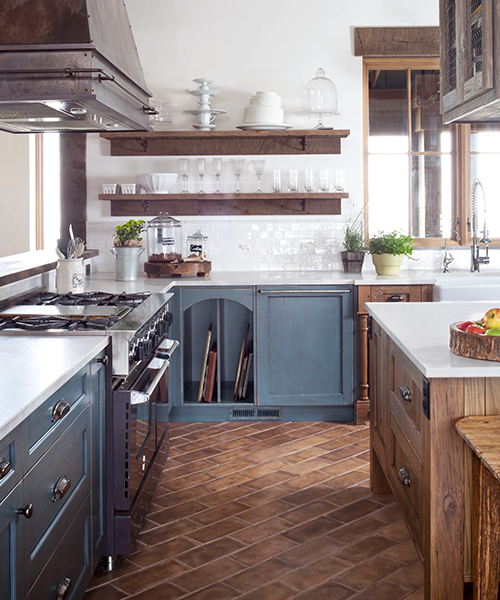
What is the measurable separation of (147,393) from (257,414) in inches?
75.1

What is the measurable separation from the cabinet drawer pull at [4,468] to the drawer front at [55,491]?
147 mm

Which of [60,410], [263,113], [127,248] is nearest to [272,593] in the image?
[60,410]

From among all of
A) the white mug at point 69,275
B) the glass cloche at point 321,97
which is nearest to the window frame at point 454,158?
the glass cloche at point 321,97

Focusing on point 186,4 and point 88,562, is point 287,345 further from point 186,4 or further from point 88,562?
point 186,4

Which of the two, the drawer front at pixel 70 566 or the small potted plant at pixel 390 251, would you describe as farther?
the small potted plant at pixel 390 251

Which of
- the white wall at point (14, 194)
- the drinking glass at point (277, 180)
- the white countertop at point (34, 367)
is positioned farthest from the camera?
A: the drinking glass at point (277, 180)

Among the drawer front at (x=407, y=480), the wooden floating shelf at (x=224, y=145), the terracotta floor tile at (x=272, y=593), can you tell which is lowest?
the terracotta floor tile at (x=272, y=593)

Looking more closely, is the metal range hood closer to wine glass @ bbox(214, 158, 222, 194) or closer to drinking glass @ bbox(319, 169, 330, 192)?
wine glass @ bbox(214, 158, 222, 194)

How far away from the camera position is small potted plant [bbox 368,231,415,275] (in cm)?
470

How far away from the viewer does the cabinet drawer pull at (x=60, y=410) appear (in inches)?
73.8

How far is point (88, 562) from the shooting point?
7.53ft

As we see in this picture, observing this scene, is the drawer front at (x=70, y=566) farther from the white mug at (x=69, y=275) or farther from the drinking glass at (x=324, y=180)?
the drinking glass at (x=324, y=180)

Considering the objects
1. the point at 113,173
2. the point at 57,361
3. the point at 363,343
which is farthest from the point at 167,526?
the point at 113,173

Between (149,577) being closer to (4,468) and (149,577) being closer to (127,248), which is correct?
(4,468)
